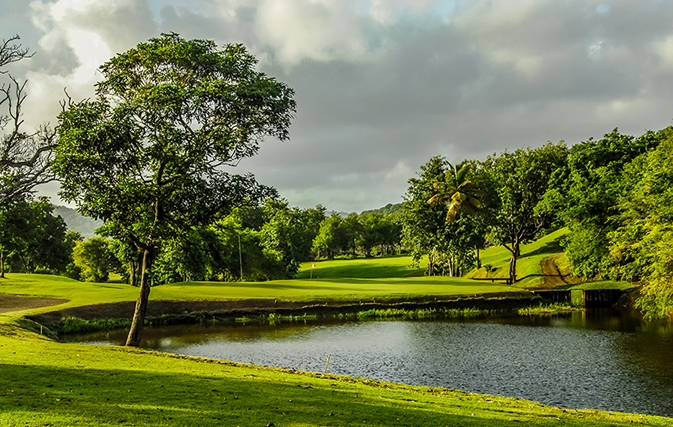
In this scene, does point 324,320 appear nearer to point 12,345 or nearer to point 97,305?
point 97,305

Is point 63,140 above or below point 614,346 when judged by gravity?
above

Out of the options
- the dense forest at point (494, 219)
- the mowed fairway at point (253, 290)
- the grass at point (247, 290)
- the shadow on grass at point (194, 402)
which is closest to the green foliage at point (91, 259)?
the dense forest at point (494, 219)

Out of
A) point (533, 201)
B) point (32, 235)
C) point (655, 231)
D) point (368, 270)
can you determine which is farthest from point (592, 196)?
point (32, 235)

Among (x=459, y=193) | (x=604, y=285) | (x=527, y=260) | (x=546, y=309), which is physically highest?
(x=459, y=193)

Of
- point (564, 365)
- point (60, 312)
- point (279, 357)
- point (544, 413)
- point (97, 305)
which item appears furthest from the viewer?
point (97, 305)

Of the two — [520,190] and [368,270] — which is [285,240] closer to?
[368,270]

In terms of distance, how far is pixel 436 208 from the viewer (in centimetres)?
6431

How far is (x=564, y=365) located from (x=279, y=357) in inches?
542

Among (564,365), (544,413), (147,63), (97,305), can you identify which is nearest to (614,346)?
(564,365)

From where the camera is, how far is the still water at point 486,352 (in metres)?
18.9

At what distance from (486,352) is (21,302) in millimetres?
33567

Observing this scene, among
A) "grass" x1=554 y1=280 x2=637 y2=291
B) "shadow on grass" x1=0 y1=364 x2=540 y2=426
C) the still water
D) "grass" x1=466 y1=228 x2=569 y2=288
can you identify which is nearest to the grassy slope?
"shadow on grass" x1=0 y1=364 x2=540 y2=426

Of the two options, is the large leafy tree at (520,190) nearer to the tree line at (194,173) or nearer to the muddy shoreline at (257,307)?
the tree line at (194,173)

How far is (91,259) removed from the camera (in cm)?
9500
